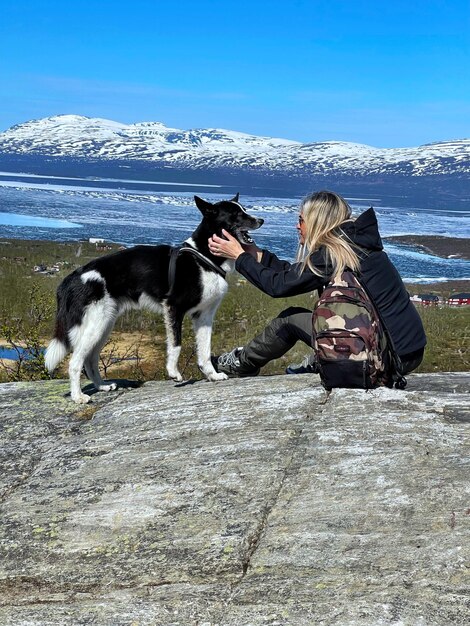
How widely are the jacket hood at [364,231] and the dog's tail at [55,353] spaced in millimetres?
2941

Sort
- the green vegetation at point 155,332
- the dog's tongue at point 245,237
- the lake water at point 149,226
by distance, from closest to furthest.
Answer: the dog's tongue at point 245,237, the green vegetation at point 155,332, the lake water at point 149,226

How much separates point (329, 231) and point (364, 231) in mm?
296

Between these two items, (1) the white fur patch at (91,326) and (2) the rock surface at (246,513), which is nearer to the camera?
(2) the rock surface at (246,513)

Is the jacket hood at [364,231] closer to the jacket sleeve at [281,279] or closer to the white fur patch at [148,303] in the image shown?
the jacket sleeve at [281,279]

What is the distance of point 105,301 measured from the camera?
22.4ft

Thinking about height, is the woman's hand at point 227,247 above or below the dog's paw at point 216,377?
above

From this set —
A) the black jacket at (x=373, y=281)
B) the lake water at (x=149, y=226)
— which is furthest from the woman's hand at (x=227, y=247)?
the lake water at (x=149, y=226)

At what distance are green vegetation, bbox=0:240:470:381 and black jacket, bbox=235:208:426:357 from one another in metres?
4.30

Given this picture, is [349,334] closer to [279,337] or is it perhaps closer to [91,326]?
[279,337]

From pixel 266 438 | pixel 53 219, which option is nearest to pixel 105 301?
pixel 266 438

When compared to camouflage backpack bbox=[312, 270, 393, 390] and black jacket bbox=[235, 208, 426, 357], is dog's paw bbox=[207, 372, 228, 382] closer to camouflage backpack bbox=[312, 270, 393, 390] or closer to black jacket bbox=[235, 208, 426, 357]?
black jacket bbox=[235, 208, 426, 357]

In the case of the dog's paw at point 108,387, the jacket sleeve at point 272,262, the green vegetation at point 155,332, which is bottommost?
the green vegetation at point 155,332

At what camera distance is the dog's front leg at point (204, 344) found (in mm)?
7094

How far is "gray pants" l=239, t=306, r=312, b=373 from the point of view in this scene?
6.74 m
